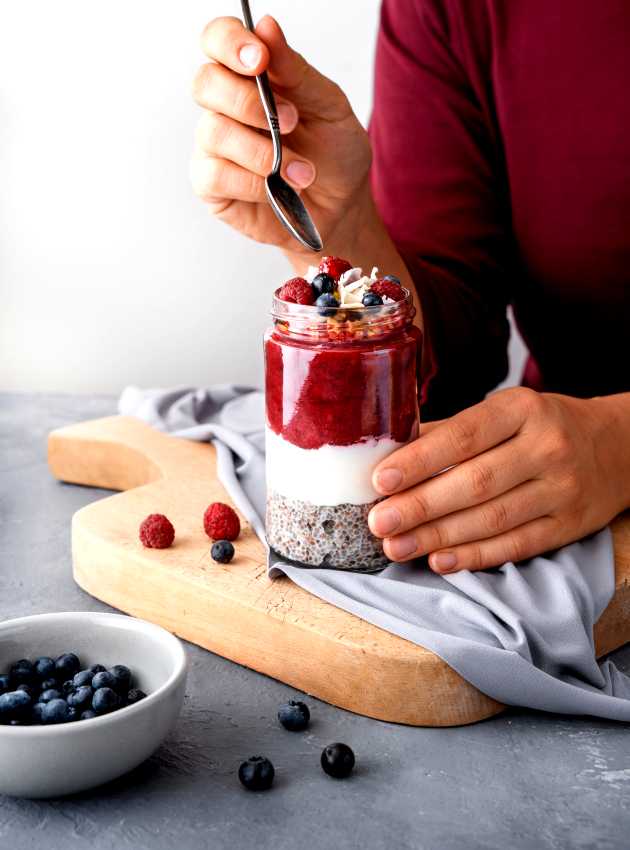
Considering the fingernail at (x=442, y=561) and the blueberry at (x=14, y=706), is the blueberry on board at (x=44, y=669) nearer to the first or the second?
the blueberry at (x=14, y=706)

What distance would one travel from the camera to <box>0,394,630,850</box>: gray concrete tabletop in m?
0.76

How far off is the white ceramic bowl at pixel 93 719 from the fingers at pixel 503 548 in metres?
0.31

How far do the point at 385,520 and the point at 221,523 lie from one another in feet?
0.71

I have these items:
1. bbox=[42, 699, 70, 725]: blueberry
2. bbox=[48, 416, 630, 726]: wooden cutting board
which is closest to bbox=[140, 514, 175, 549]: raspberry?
bbox=[48, 416, 630, 726]: wooden cutting board

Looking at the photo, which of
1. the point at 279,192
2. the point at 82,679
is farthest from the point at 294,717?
the point at 279,192

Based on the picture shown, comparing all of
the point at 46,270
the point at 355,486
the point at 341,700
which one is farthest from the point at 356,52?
the point at 341,700

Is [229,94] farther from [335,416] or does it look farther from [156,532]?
[156,532]

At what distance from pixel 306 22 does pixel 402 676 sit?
5.34 ft

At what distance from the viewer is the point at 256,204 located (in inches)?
49.0

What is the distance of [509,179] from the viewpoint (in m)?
1.56

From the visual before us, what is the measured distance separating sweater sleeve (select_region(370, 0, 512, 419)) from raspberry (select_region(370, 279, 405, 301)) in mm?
492

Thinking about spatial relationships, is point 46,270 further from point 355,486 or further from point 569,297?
point 355,486

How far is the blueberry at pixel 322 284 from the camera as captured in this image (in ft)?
3.29

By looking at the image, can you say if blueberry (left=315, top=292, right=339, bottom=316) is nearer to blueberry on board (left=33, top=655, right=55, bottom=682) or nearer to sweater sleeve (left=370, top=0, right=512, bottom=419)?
blueberry on board (left=33, top=655, right=55, bottom=682)
